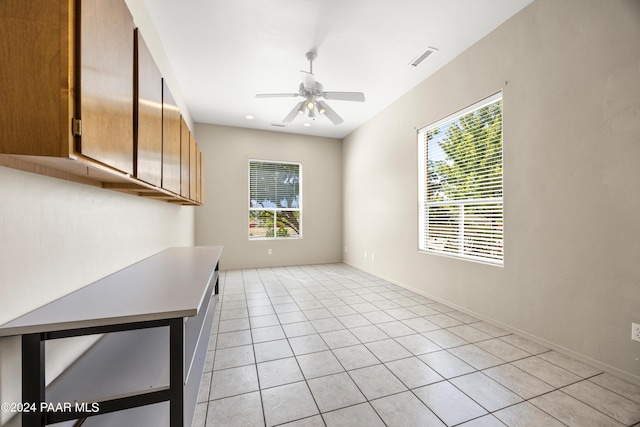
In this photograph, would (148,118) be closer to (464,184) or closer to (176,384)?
(176,384)

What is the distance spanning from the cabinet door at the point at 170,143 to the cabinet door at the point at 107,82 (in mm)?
610

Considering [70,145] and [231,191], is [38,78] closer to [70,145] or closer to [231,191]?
[70,145]

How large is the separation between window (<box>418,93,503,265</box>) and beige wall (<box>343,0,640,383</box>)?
148mm

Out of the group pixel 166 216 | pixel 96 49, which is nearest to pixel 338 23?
pixel 96 49

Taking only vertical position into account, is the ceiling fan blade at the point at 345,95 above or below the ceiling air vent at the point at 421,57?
below

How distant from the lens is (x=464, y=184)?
319 cm

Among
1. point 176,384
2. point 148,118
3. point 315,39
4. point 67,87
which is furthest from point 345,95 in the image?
point 176,384

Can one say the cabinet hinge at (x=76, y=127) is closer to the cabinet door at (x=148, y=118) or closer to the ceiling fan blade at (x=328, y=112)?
the cabinet door at (x=148, y=118)

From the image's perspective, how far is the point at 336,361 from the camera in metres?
2.11

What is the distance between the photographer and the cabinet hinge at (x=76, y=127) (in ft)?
2.80

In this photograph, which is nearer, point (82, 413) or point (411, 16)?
point (82, 413)

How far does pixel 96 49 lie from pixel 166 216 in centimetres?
258

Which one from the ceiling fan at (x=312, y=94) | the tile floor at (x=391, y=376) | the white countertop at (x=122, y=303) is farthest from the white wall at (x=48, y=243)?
the ceiling fan at (x=312, y=94)

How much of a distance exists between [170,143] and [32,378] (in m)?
1.67
